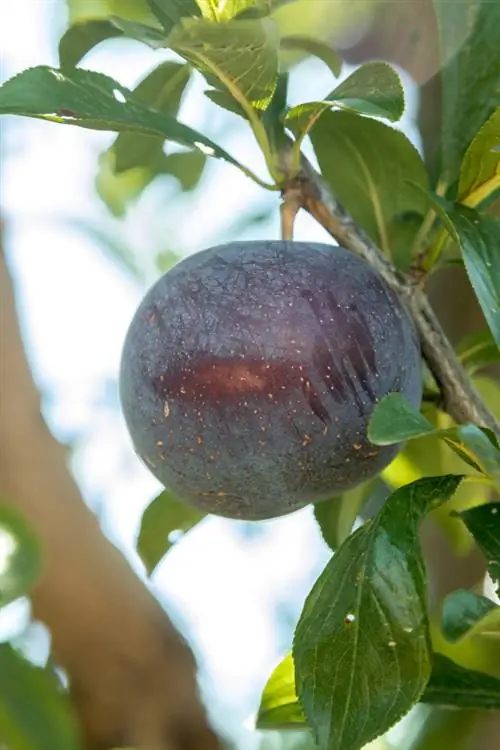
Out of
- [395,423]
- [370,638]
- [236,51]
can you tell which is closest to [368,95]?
[236,51]

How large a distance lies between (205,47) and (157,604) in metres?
0.70

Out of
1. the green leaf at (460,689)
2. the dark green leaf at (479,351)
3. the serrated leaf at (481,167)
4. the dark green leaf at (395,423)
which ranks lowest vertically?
the green leaf at (460,689)

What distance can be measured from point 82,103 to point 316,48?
312mm

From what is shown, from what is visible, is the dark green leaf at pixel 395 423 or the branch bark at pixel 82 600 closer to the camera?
the dark green leaf at pixel 395 423

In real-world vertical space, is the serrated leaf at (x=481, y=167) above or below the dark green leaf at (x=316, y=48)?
below

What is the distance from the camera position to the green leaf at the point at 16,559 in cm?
67

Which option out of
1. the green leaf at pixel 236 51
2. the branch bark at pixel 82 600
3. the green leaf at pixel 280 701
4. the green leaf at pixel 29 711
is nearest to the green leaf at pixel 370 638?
the green leaf at pixel 280 701

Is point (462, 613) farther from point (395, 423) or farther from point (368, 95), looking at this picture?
point (368, 95)

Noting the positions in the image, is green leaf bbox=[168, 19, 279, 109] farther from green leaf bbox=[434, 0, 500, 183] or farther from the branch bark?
the branch bark

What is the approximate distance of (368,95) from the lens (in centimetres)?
52

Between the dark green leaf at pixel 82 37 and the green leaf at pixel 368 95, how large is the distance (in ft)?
0.67

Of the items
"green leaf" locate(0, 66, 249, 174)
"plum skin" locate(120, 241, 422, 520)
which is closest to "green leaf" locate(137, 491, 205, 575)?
"plum skin" locate(120, 241, 422, 520)

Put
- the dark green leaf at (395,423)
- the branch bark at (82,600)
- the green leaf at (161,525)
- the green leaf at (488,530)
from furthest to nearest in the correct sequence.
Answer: the branch bark at (82,600) → the green leaf at (161,525) → the green leaf at (488,530) → the dark green leaf at (395,423)

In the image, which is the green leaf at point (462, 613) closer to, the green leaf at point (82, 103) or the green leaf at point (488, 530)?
the green leaf at point (488, 530)
